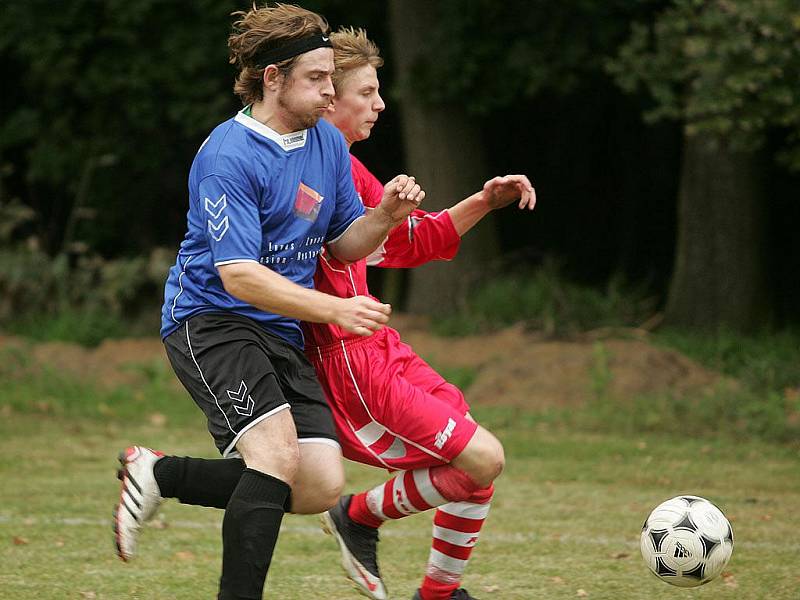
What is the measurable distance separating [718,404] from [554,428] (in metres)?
1.28

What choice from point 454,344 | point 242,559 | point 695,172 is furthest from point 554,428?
point 242,559

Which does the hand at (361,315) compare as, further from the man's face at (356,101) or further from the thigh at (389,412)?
the man's face at (356,101)

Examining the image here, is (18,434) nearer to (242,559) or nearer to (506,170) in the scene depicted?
(242,559)

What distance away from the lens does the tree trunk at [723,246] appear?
12.6 m

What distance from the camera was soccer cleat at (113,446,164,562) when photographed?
4609mm

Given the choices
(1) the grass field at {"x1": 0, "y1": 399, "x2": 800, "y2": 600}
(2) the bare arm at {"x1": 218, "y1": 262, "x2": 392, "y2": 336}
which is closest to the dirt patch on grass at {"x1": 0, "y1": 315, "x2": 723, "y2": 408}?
(1) the grass field at {"x1": 0, "y1": 399, "x2": 800, "y2": 600}

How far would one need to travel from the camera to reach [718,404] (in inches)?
389

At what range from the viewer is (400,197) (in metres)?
4.62

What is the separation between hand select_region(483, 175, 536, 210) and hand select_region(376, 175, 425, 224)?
62cm

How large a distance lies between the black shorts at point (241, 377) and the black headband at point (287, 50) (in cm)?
92

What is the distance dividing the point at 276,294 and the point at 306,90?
815 mm

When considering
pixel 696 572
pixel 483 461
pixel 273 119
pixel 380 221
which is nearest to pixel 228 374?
pixel 380 221

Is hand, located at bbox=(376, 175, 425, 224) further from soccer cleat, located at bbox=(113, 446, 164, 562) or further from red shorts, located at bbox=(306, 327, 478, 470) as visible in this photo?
soccer cleat, located at bbox=(113, 446, 164, 562)

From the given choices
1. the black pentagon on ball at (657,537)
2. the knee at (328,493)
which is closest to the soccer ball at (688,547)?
the black pentagon on ball at (657,537)
